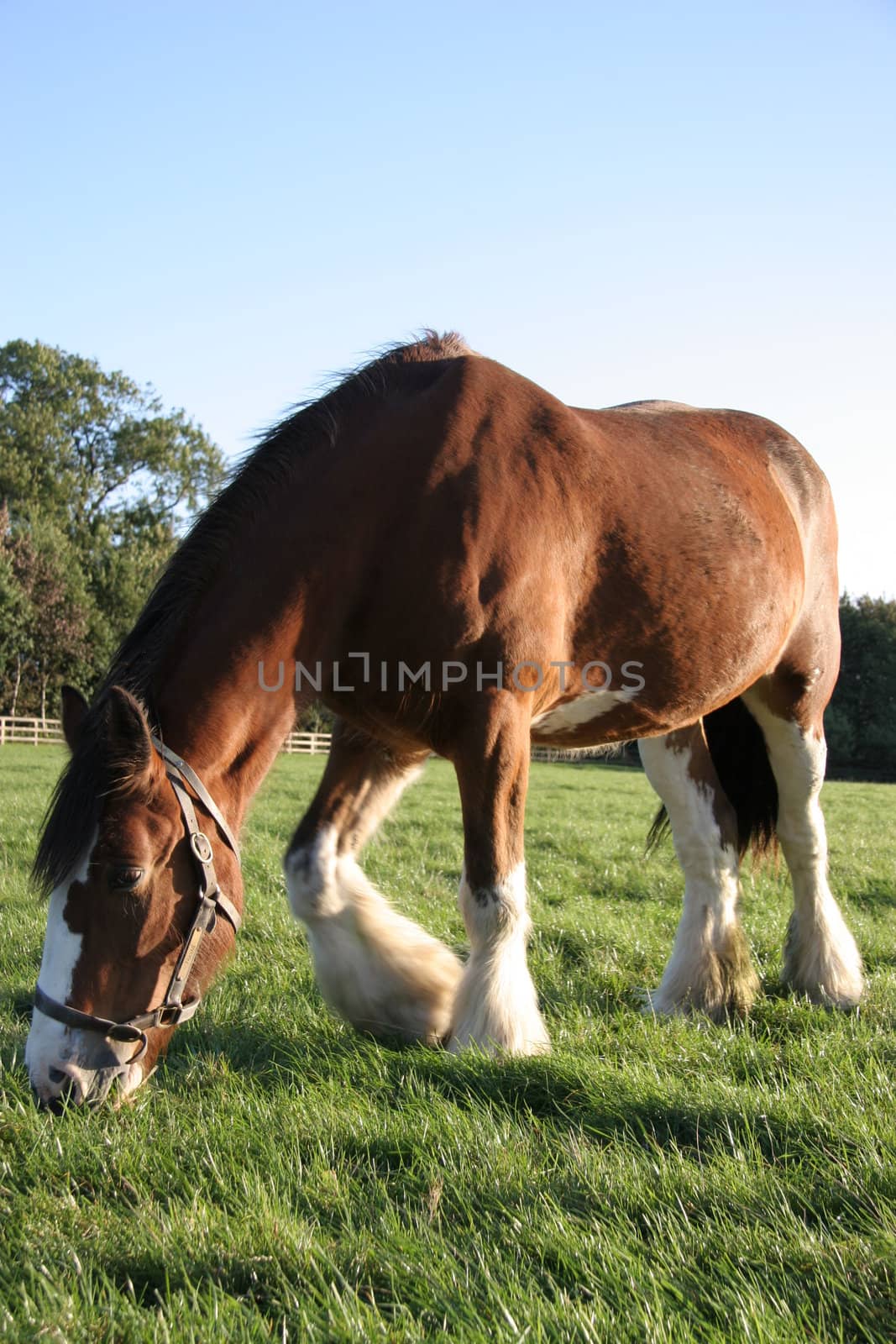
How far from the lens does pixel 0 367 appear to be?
149 feet

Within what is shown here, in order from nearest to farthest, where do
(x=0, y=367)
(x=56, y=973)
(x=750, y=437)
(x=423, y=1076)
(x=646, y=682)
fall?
(x=56, y=973) < (x=423, y=1076) < (x=646, y=682) < (x=750, y=437) < (x=0, y=367)

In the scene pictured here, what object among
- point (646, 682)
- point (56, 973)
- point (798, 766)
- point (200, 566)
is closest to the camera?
point (56, 973)

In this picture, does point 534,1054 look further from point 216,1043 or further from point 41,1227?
point 41,1227

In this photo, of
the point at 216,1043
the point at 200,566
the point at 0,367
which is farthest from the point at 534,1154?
the point at 0,367

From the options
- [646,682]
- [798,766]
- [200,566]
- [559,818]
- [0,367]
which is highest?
[0,367]

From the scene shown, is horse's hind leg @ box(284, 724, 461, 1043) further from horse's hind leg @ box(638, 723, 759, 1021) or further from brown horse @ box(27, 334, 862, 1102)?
horse's hind leg @ box(638, 723, 759, 1021)

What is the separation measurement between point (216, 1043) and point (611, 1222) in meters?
1.74

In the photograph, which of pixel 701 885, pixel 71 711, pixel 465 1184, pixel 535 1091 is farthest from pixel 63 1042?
pixel 701 885

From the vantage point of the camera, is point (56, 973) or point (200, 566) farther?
point (200, 566)

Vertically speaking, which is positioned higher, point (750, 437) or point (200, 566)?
point (750, 437)

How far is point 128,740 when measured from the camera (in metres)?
2.83

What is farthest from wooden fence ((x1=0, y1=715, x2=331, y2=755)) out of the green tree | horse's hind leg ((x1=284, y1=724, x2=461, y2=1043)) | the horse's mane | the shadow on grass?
the shadow on grass

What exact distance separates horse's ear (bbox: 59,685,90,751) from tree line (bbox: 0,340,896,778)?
33387mm

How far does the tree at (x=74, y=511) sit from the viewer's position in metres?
35.1
